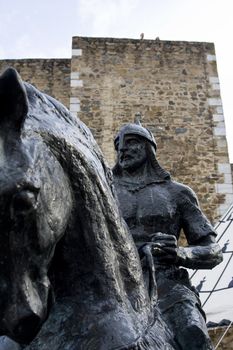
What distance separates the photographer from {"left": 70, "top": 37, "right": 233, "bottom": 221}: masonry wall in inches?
510

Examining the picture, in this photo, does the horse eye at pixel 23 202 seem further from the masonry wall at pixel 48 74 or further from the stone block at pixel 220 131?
the masonry wall at pixel 48 74

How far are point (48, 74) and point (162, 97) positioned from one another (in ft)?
8.41

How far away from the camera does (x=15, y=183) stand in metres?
1.06

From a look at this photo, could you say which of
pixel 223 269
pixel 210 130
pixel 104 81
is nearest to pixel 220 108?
pixel 210 130

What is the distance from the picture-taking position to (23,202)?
107 centimetres

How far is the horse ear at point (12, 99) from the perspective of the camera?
1.08m

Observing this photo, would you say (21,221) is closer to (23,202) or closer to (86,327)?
(23,202)

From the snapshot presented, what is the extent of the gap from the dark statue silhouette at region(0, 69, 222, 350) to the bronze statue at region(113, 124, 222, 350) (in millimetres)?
246

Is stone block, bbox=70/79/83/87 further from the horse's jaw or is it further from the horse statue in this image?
the horse's jaw

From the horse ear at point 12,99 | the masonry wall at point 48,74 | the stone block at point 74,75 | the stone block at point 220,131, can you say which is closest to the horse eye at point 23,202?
the horse ear at point 12,99

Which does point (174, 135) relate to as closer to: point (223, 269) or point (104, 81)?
point (104, 81)

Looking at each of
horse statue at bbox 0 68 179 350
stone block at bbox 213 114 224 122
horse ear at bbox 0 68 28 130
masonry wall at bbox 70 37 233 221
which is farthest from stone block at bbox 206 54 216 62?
horse ear at bbox 0 68 28 130

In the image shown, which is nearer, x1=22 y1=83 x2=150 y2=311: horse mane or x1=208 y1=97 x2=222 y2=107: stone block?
x1=22 y1=83 x2=150 y2=311: horse mane

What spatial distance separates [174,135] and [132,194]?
11.2 metres
